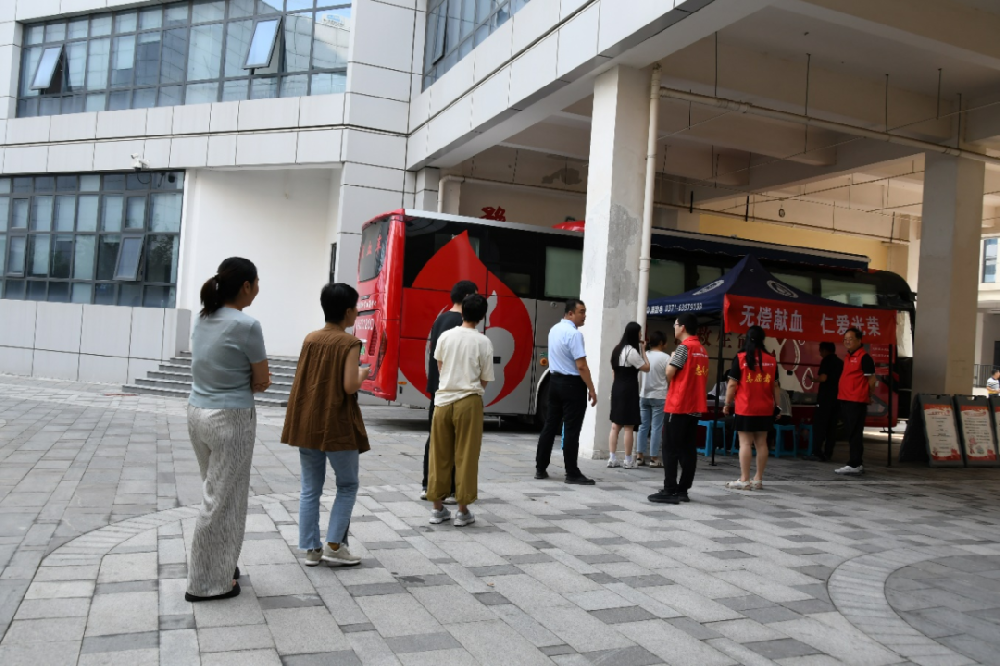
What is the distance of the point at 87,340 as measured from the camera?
57.9ft

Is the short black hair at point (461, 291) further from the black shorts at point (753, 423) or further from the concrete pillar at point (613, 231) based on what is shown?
the concrete pillar at point (613, 231)

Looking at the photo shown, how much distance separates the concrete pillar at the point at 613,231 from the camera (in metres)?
9.51

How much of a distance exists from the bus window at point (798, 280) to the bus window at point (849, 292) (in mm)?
280

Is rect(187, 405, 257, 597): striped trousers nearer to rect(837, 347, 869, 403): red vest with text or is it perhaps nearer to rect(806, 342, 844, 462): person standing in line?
rect(837, 347, 869, 403): red vest with text

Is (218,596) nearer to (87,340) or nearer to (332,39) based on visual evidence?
(332,39)

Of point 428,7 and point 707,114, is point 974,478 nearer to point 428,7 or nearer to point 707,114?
point 707,114

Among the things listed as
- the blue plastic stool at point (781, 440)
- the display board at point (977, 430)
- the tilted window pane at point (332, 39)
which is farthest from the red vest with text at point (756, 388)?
the tilted window pane at point (332, 39)

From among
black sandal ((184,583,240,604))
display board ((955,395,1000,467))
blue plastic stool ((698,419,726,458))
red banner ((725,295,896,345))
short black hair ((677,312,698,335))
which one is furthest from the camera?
display board ((955,395,1000,467))

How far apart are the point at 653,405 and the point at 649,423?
0.24 metres

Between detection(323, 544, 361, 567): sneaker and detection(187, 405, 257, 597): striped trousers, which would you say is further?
detection(323, 544, 361, 567): sneaker

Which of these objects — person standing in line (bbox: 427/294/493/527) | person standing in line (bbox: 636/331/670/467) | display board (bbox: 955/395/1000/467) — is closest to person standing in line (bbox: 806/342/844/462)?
display board (bbox: 955/395/1000/467)

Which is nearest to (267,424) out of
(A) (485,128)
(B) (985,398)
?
(A) (485,128)

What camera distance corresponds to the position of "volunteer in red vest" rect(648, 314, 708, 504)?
22.7ft

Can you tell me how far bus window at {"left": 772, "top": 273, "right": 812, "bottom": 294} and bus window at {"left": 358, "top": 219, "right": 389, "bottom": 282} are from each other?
21.5 feet
